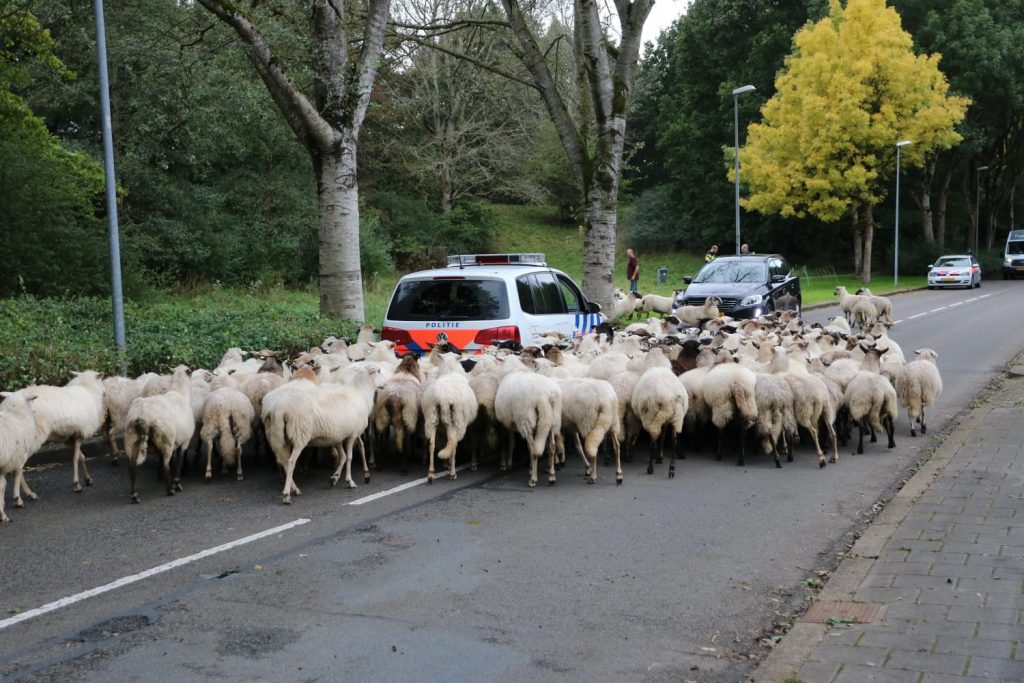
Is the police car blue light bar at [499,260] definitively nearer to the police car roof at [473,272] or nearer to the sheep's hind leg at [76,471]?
the police car roof at [473,272]

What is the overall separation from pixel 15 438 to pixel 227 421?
1839mm

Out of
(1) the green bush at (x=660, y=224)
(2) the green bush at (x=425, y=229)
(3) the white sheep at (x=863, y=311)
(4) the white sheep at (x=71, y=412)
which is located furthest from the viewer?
(1) the green bush at (x=660, y=224)

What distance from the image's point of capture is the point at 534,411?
30.0 feet

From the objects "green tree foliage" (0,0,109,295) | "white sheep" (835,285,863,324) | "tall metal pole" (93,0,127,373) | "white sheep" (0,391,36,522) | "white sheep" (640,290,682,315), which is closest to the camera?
"white sheep" (0,391,36,522)

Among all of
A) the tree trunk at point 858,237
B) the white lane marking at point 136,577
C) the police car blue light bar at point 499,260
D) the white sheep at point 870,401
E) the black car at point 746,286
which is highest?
the tree trunk at point 858,237

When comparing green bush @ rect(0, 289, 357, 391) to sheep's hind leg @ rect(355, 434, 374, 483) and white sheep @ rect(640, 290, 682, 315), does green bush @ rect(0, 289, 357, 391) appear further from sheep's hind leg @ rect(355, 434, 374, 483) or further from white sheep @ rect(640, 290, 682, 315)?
white sheep @ rect(640, 290, 682, 315)

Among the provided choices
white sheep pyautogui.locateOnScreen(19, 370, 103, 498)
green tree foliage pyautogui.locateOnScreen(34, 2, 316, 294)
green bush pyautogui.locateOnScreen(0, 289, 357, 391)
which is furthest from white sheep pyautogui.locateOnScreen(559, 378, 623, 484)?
green tree foliage pyautogui.locateOnScreen(34, 2, 316, 294)

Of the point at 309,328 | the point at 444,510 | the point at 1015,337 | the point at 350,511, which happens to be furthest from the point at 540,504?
the point at 1015,337

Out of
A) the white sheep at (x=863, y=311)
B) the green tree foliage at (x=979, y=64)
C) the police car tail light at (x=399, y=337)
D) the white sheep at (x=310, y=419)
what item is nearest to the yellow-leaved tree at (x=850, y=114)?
the green tree foliage at (x=979, y=64)

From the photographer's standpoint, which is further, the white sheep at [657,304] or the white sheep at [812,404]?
the white sheep at [657,304]

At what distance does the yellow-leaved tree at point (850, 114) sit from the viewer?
146 ft

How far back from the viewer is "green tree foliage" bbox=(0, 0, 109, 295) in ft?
68.9

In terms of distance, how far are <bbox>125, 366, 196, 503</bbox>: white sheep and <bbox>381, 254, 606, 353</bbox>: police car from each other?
4079 mm

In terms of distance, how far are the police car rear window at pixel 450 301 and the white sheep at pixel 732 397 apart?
315 cm
